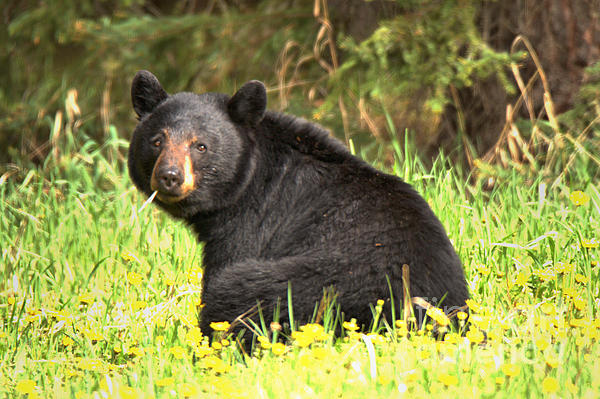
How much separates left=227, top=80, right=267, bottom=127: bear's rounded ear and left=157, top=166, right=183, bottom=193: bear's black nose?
0.54 meters

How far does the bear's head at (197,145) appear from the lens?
3695mm

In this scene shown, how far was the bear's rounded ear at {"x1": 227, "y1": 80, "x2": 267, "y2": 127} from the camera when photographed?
3.83m

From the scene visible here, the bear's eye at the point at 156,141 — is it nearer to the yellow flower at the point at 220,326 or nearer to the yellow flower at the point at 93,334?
the yellow flower at the point at 93,334

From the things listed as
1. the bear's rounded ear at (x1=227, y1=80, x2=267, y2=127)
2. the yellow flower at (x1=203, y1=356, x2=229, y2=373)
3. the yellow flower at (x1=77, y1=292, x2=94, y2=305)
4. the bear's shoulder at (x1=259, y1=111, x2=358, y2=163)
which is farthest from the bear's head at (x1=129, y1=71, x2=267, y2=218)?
the yellow flower at (x1=203, y1=356, x2=229, y2=373)

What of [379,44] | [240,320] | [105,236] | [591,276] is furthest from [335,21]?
[240,320]

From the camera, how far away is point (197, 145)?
12.4 ft

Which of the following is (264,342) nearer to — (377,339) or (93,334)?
(377,339)

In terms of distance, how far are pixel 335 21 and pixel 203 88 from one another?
1833 millimetres

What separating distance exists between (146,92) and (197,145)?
1.78 feet

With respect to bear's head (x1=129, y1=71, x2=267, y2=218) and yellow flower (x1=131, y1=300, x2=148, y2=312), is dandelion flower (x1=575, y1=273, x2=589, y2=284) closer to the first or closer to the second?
bear's head (x1=129, y1=71, x2=267, y2=218)

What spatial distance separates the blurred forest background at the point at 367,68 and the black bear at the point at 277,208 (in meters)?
1.51

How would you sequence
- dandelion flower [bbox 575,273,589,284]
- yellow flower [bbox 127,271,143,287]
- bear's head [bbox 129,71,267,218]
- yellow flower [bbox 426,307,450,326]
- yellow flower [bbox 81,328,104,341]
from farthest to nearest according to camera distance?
yellow flower [bbox 127,271,143,287]
bear's head [bbox 129,71,267,218]
dandelion flower [bbox 575,273,589,284]
yellow flower [bbox 81,328,104,341]
yellow flower [bbox 426,307,450,326]

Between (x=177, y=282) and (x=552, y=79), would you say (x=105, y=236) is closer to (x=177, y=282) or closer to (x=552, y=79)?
(x=177, y=282)

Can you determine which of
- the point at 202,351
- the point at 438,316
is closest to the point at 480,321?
the point at 438,316
